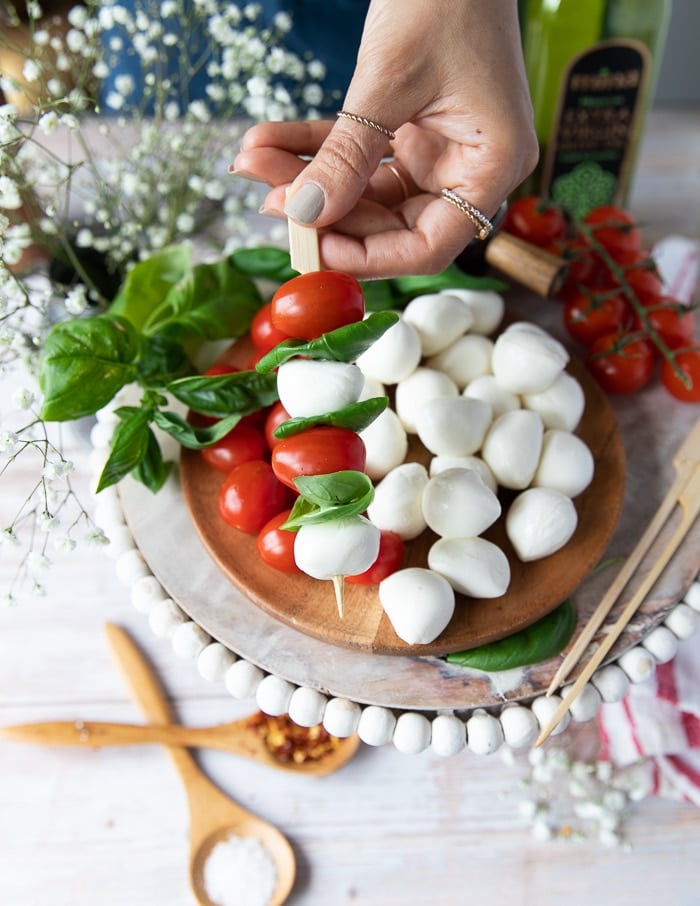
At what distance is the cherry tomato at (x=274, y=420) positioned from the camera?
86 centimetres

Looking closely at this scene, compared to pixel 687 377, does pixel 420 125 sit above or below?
above

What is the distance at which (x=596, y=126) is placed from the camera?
1310 millimetres

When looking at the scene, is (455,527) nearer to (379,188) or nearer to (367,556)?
(367,556)

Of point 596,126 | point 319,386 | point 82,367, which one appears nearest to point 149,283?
point 82,367

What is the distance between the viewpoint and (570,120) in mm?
1299

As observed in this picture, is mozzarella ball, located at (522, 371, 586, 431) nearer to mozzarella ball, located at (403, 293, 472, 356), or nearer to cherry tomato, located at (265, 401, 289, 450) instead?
mozzarella ball, located at (403, 293, 472, 356)

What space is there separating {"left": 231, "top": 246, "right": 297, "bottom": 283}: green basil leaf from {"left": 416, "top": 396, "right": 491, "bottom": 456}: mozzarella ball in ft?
0.97

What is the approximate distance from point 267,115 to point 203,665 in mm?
732

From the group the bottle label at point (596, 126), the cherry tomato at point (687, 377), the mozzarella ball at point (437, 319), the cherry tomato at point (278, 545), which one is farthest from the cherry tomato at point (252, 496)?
the bottle label at point (596, 126)

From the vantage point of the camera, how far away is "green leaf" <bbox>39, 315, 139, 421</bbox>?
799mm

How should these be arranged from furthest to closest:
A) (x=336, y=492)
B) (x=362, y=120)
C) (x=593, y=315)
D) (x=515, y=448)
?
(x=593, y=315), (x=515, y=448), (x=362, y=120), (x=336, y=492)

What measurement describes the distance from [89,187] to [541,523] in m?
0.86

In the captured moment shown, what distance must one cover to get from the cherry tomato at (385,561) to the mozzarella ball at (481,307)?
321 millimetres

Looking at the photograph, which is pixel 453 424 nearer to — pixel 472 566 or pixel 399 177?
pixel 472 566
